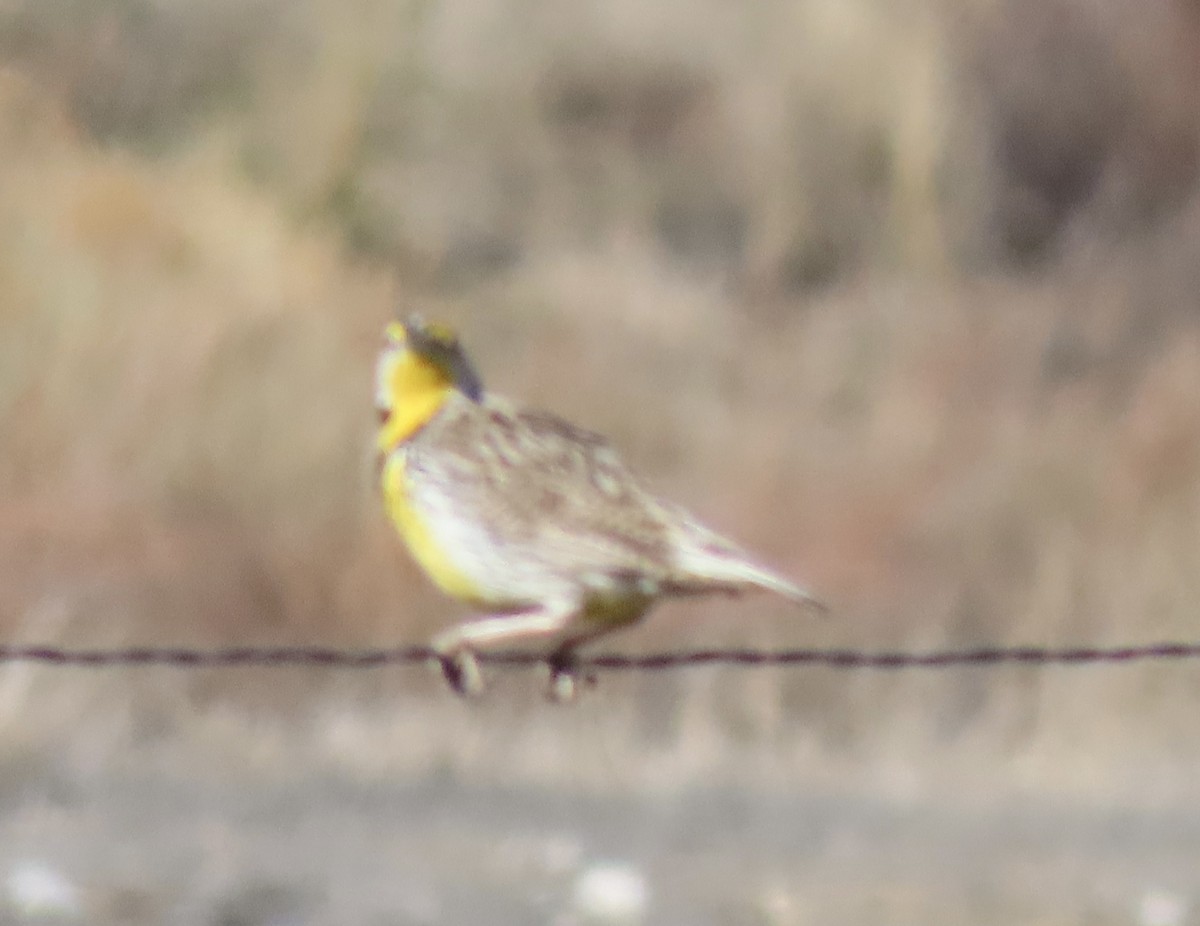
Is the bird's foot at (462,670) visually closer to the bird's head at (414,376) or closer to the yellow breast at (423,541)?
the yellow breast at (423,541)

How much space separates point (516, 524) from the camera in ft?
15.9

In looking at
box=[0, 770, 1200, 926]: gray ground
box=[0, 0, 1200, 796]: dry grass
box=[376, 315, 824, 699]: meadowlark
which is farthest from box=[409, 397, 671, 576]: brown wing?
box=[0, 770, 1200, 926]: gray ground

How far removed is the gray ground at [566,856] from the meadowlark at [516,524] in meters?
11.1

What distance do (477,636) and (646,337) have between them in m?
15.0

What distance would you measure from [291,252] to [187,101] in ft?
10.7

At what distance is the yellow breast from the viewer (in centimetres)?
470

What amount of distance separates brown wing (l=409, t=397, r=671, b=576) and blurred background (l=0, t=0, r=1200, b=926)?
10.0m

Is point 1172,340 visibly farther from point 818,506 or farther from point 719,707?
point 719,707

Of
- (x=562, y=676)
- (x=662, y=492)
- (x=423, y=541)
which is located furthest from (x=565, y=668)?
(x=662, y=492)

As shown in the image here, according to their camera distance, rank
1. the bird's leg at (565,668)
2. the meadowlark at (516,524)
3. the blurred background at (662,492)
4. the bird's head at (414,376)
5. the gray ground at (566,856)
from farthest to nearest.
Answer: the gray ground at (566,856)
the blurred background at (662,492)
the bird's head at (414,376)
the bird's leg at (565,668)
the meadowlark at (516,524)

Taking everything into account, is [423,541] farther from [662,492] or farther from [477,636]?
[662,492]

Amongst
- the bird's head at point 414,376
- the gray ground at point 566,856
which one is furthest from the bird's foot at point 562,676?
the gray ground at point 566,856

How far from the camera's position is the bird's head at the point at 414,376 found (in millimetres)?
5008

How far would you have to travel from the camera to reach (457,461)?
4.86 meters
